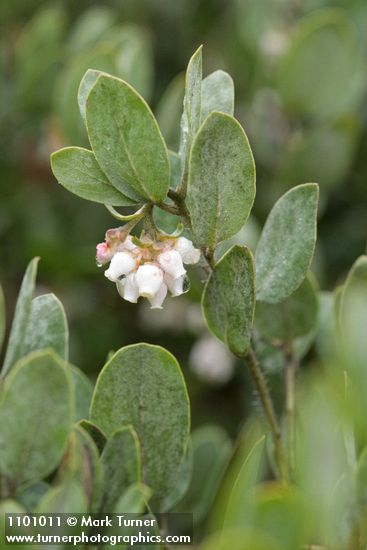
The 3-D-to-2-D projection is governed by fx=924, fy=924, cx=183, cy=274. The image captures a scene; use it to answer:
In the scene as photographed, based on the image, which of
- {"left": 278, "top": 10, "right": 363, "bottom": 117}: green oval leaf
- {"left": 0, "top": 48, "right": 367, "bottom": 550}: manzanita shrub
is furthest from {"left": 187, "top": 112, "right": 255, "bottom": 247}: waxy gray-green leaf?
{"left": 278, "top": 10, "right": 363, "bottom": 117}: green oval leaf

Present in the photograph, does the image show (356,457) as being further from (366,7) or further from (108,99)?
(366,7)

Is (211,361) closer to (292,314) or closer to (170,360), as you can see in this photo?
(292,314)

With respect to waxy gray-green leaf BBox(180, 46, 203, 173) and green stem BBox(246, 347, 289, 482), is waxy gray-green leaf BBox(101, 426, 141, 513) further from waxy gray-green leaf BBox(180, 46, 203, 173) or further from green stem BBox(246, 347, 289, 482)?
waxy gray-green leaf BBox(180, 46, 203, 173)

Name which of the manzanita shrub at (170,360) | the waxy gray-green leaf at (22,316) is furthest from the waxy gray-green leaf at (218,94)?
→ the waxy gray-green leaf at (22,316)

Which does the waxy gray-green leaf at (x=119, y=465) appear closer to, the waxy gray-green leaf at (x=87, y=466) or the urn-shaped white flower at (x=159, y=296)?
the waxy gray-green leaf at (x=87, y=466)

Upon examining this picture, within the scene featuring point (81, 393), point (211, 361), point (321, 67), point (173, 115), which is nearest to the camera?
point (81, 393)

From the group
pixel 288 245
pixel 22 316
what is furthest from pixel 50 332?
pixel 288 245

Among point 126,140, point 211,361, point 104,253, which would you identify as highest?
point 126,140
